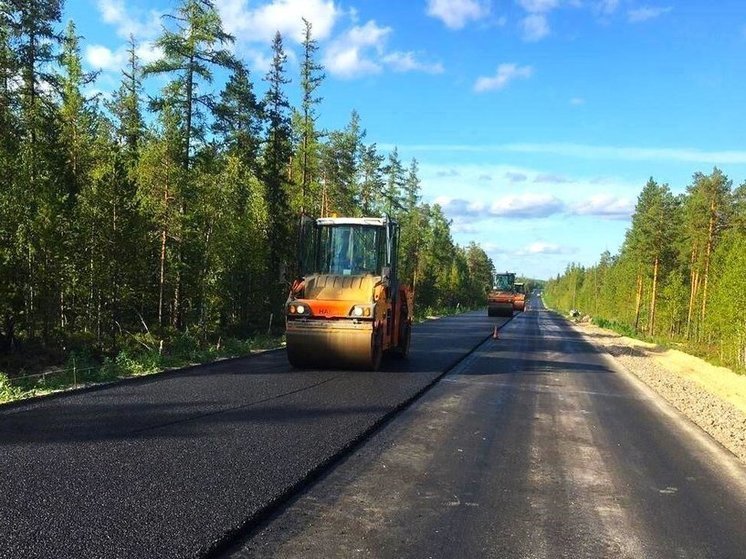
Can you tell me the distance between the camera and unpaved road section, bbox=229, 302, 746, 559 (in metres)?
3.94

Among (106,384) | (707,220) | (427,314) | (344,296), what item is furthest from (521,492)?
Answer: (707,220)

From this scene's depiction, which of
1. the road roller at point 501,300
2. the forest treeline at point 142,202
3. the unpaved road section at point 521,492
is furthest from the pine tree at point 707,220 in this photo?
the unpaved road section at point 521,492

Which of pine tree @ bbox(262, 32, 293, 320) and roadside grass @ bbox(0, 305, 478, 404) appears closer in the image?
roadside grass @ bbox(0, 305, 478, 404)

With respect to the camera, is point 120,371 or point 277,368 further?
point 277,368

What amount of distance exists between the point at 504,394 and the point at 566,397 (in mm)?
1133

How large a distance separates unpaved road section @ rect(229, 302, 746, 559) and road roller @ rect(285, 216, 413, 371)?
2165 mm

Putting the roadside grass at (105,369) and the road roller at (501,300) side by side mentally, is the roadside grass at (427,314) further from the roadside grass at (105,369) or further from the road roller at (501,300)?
the roadside grass at (105,369)

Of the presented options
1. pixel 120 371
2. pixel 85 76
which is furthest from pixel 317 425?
pixel 85 76

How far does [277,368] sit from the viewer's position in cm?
1137

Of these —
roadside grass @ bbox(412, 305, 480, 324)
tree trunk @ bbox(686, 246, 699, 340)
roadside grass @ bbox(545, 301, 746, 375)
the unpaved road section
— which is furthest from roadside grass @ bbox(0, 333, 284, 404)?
tree trunk @ bbox(686, 246, 699, 340)

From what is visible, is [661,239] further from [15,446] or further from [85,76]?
[15,446]

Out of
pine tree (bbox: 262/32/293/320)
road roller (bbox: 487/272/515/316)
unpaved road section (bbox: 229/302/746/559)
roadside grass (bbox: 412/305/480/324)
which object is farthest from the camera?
road roller (bbox: 487/272/515/316)

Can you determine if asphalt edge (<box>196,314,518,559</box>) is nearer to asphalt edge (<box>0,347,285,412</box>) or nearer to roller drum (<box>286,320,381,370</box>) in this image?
roller drum (<box>286,320,381,370</box>)

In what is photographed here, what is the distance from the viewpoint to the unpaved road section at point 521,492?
3.94m
